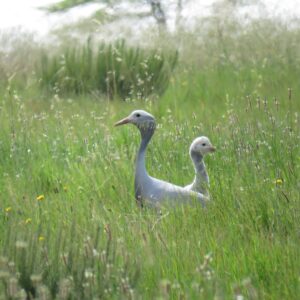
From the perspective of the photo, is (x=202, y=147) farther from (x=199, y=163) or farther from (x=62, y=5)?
(x=62, y=5)

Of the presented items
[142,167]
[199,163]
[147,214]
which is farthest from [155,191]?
[199,163]

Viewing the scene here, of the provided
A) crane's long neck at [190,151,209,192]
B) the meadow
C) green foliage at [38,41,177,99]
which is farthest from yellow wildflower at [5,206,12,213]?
green foliage at [38,41,177,99]

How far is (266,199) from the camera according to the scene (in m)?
4.37

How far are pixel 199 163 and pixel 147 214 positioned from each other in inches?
32.4

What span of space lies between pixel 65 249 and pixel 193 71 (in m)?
8.33

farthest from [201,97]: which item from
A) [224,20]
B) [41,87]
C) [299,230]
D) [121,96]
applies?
[299,230]

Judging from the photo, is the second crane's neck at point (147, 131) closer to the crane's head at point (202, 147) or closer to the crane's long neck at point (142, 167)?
the crane's long neck at point (142, 167)

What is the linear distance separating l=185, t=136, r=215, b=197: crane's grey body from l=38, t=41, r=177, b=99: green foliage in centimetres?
513

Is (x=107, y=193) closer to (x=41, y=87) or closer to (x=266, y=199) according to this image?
(x=266, y=199)

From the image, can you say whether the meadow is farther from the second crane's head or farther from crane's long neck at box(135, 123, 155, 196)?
the second crane's head

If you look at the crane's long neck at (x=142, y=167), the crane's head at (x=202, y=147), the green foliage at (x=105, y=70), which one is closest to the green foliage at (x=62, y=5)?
the green foliage at (x=105, y=70)

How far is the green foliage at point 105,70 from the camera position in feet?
35.3

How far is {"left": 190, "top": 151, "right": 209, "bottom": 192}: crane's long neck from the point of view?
517 cm

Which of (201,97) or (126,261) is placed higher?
(126,261)
